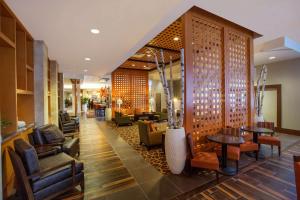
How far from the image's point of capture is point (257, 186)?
2695 mm

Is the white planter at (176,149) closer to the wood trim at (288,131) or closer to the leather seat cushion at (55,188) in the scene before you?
the leather seat cushion at (55,188)

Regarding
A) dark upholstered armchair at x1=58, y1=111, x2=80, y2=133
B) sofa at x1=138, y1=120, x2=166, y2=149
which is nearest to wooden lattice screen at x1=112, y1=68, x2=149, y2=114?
dark upholstered armchair at x1=58, y1=111, x2=80, y2=133

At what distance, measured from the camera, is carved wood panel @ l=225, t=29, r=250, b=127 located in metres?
4.10

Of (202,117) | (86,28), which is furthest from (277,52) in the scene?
(86,28)

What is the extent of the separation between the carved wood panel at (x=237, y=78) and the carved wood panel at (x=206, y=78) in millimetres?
271

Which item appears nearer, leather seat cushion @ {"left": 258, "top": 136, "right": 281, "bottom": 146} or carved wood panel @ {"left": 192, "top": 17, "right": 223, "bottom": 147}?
carved wood panel @ {"left": 192, "top": 17, "right": 223, "bottom": 147}

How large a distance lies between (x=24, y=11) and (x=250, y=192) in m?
4.89

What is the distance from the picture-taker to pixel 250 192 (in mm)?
2533

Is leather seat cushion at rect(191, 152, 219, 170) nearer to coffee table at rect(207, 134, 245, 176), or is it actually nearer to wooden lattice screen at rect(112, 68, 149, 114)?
coffee table at rect(207, 134, 245, 176)

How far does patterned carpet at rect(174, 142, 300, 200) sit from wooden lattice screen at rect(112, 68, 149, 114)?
7.87m

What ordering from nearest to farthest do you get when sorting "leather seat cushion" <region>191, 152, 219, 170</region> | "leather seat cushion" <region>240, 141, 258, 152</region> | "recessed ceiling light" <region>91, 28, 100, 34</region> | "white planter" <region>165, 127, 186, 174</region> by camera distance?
"leather seat cushion" <region>191, 152, 219, 170</region>, "white planter" <region>165, 127, 186, 174</region>, "recessed ceiling light" <region>91, 28, 100, 34</region>, "leather seat cushion" <region>240, 141, 258, 152</region>

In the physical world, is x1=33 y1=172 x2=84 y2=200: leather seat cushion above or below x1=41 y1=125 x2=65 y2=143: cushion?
below

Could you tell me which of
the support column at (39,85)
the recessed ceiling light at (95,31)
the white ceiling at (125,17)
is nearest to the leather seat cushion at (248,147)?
the white ceiling at (125,17)

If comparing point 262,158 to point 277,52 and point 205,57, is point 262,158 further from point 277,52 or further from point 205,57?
point 277,52
